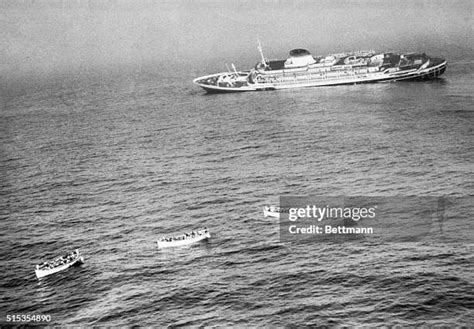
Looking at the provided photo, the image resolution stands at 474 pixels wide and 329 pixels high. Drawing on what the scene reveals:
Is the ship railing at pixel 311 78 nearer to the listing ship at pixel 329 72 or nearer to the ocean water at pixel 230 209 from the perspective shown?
the listing ship at pixel 329 72

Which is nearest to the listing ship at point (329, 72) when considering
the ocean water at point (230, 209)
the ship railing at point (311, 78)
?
the ship railing at point (311, 78)

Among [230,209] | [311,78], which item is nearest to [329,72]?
[311,78]

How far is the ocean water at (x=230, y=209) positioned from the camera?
1566 inches

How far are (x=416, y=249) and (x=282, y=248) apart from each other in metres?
13.4

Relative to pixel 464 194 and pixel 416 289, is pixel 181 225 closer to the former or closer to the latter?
pixel 416 289

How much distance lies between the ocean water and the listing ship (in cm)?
1779

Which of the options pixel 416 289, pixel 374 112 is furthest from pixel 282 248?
pixel 374 112

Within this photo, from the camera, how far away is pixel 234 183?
6188 cm

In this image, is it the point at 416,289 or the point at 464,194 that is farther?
the point at 464,194

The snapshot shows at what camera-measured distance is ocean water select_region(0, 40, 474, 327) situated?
39.8 meters

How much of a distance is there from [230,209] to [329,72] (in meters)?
79.8

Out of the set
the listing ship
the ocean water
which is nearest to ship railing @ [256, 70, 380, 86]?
the listing ship

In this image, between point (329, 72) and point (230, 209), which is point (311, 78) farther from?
point (230, 209)

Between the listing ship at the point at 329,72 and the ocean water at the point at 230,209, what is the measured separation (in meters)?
17.8
